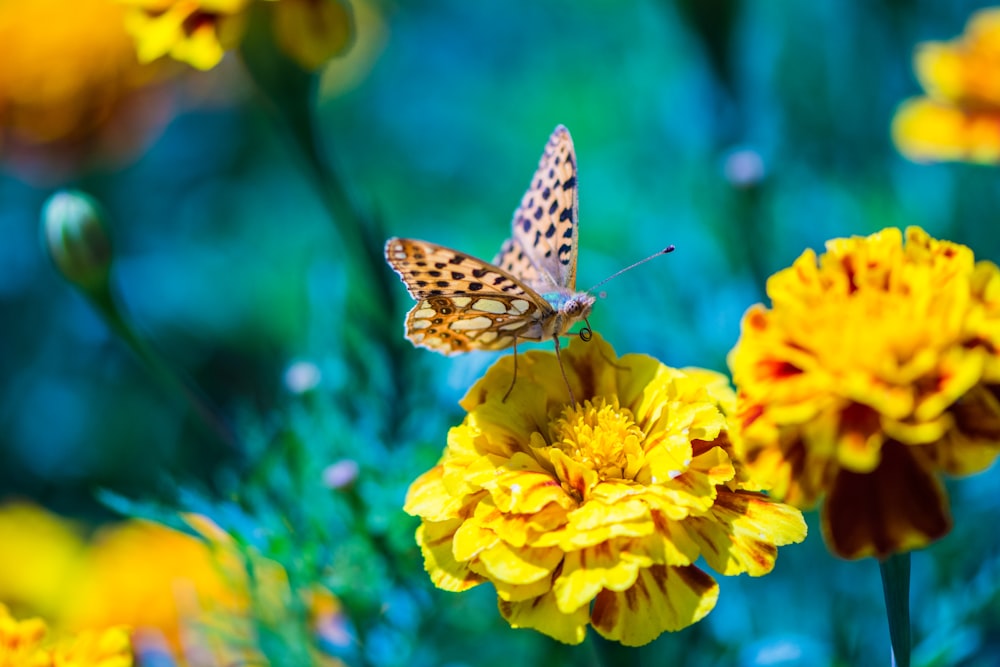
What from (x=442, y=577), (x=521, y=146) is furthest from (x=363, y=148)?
(x=442, y=577)

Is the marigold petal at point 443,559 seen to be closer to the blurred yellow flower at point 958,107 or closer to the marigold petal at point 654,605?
the marigold petal at point 654,605

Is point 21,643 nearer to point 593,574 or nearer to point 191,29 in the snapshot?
point 593,574

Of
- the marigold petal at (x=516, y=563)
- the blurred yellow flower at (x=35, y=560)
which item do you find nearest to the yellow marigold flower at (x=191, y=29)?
the marigold petal at (x=516, y=563)

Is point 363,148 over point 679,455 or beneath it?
beneath

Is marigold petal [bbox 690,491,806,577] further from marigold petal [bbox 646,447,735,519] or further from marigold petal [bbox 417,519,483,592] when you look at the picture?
marigold petal [bbox 417,519,483,592]

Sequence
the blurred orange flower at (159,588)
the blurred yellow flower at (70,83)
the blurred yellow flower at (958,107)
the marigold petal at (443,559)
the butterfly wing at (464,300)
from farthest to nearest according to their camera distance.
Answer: the blurred yellow flower at (70,83) → the blurred yellow flower at (958,107) → the blurred orange flower at (159,588) → the butterfly wing at (464,300) → the marigold petal at (443,559)

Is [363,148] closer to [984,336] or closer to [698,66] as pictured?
[698,66]
